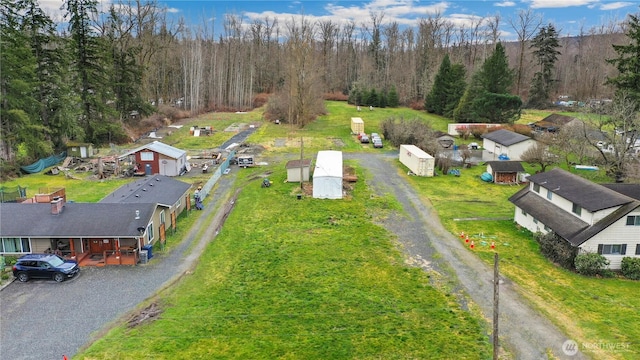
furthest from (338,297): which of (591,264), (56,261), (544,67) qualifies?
(544,67)

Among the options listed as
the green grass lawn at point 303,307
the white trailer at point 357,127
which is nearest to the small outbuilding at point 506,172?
the green grass lawn at point 303,307

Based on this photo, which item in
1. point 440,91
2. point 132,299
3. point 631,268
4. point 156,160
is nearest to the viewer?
point 132,299

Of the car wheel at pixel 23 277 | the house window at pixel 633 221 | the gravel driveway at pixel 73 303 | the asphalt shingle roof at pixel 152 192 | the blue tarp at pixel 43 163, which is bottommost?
the gravel driveway at pixel 73 303

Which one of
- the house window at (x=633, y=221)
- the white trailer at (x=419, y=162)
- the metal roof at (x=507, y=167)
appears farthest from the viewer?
the white trailer at (x=419, y=162)

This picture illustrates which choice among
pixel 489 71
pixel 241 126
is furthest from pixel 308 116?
pixel 489 71

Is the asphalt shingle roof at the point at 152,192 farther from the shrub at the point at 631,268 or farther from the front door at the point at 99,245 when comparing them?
the shrub at the point at 631,268

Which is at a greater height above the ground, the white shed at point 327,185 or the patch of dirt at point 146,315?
the white shed at point 327,185

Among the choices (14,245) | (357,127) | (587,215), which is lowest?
(14,245)

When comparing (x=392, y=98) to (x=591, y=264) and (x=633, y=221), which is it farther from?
(x=591, y=264)
